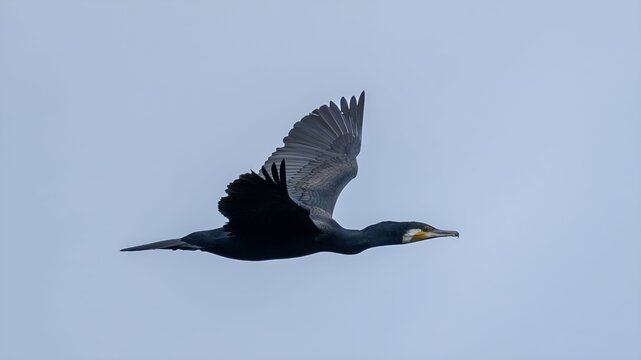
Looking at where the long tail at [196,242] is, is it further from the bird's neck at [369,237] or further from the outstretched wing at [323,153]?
the outstretched wing at [323,153]

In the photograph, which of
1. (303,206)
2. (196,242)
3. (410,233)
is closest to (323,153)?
(410,233)

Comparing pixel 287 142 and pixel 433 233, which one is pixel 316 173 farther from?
pixel 433 233

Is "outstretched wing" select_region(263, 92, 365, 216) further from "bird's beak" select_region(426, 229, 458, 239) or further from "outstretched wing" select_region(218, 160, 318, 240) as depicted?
"outstretched wing" select_region(218, 160, 318, 240)

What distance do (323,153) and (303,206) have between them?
3.27 meters

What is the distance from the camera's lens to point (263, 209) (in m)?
14.1

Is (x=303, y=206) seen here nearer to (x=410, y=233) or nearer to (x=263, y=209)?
(x=263, y=209)

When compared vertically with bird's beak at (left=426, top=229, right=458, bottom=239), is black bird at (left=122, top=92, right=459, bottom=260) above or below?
above

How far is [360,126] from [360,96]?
499 mm

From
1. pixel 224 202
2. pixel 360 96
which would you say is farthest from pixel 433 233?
pixel 360 96

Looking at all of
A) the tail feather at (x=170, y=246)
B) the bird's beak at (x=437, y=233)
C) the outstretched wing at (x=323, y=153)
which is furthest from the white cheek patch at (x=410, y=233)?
the tail feather at (x=170, y=246)

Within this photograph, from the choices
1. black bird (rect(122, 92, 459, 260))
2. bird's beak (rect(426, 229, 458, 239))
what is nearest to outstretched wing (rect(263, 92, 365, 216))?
black bird (rect(122, 92, 459, 260))

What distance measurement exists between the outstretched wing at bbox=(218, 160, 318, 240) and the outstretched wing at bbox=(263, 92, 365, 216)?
2113mm

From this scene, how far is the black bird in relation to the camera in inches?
548

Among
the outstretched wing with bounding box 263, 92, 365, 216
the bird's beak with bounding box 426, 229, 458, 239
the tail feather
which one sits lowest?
the bird's beak with bounding box 426, 229, 458, 239
